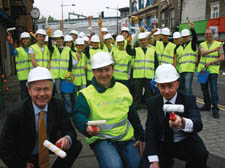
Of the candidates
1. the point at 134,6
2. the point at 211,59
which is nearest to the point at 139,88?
the point at 211,59

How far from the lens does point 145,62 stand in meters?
6.54

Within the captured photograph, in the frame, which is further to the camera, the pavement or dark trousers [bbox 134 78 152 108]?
dark trousers [bbox 134 78 152 108]

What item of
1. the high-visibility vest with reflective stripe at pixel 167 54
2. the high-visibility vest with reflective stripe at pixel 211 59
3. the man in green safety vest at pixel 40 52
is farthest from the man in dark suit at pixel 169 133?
the man in green safety vest at pixel 40 52

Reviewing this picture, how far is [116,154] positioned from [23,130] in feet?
3.35

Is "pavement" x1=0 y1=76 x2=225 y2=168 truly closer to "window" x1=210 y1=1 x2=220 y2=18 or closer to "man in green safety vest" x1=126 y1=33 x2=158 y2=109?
"man in green safety vest" x1=126 y1=33 x2=158 y2=109

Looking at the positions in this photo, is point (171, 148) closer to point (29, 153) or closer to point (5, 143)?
point (29, 153)

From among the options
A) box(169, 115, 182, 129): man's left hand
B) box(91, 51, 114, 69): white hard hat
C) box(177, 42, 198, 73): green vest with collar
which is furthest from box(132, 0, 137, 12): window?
box(169, 115, 182, 129): man's left hand

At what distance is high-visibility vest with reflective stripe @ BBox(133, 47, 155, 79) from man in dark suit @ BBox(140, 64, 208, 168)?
3864 mm

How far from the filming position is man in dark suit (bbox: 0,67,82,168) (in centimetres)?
238

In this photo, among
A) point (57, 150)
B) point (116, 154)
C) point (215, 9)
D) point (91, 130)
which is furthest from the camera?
point (215, 9)

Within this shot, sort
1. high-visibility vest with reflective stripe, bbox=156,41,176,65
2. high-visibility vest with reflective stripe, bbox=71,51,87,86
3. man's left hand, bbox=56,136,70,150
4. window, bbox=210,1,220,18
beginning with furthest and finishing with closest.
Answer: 1. window, bbox=210,1,220,18
2. high-visibility vest with reflective stripe, bbox=156,41,176,65
3. high-visibility vest with reflective stripe, bbox=71,51,87,86
4. man's left hand, bbox=56,136,70,150

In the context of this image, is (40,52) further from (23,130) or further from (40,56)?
(23,130)

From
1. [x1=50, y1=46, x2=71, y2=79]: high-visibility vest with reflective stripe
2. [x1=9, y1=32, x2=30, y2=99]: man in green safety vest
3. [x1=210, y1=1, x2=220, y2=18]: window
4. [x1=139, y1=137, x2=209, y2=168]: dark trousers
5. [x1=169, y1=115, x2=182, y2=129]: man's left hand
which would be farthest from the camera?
[x1=210, y1=1, x2=220, y2=18]: window

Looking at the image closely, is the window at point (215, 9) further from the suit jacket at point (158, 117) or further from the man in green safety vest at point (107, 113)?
the man in green safety vest at point (107, 113)
